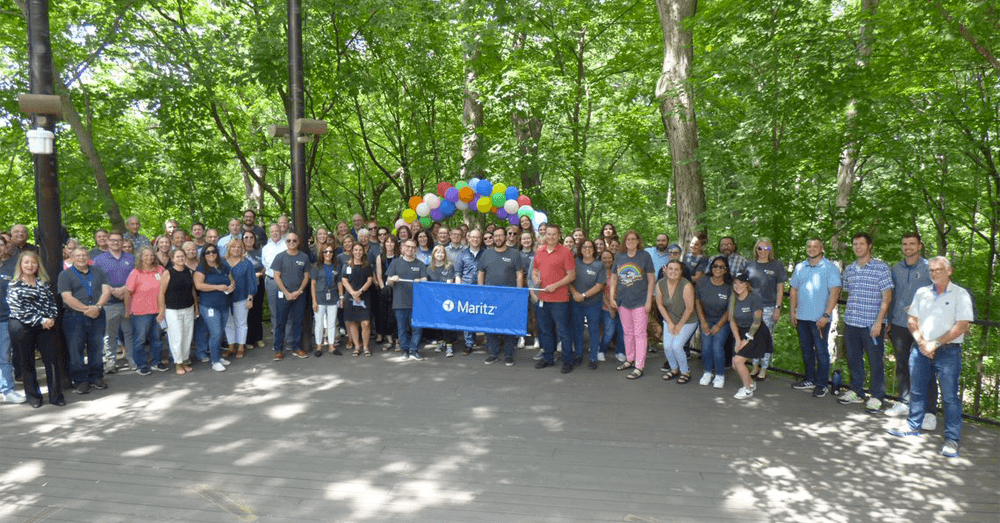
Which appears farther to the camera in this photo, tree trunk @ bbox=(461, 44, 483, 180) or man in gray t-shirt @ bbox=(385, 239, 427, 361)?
tree trunk @ bbox=(461, 44, 483, 180)

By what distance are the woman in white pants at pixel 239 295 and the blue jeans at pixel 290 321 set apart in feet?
1.49

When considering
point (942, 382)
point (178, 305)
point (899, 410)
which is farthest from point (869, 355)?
point (178, 305)

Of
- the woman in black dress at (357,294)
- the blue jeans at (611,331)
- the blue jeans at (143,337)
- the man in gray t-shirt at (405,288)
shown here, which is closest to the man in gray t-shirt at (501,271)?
the man in gray t-shirt at (405,288)

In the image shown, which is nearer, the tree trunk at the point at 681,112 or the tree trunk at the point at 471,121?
the tree trunk at the point at 681,112

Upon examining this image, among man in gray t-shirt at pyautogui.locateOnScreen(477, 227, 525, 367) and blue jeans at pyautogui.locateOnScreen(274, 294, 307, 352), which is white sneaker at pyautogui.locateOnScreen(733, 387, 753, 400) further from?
blue jeans at pyautogui.locateOnScreen(274, 294, 307, 352)

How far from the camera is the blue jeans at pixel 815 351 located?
274 inches

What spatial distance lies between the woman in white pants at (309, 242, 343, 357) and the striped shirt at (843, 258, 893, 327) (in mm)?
6778

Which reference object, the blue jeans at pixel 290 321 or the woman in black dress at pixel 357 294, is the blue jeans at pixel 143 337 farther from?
the woman in black dress at pixel 357 294

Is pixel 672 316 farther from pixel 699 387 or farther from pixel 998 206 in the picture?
pixel 998 206

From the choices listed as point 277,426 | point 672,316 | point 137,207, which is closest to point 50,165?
point 277,426

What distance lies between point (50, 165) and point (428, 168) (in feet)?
30.1

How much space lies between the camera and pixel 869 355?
654 cm

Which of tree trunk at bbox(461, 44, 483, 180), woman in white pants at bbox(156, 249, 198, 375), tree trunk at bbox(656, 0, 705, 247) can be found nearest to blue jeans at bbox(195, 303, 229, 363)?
woman in white pants at bbox(156, 249, 198, 375)

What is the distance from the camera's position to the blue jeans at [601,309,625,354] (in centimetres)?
852
